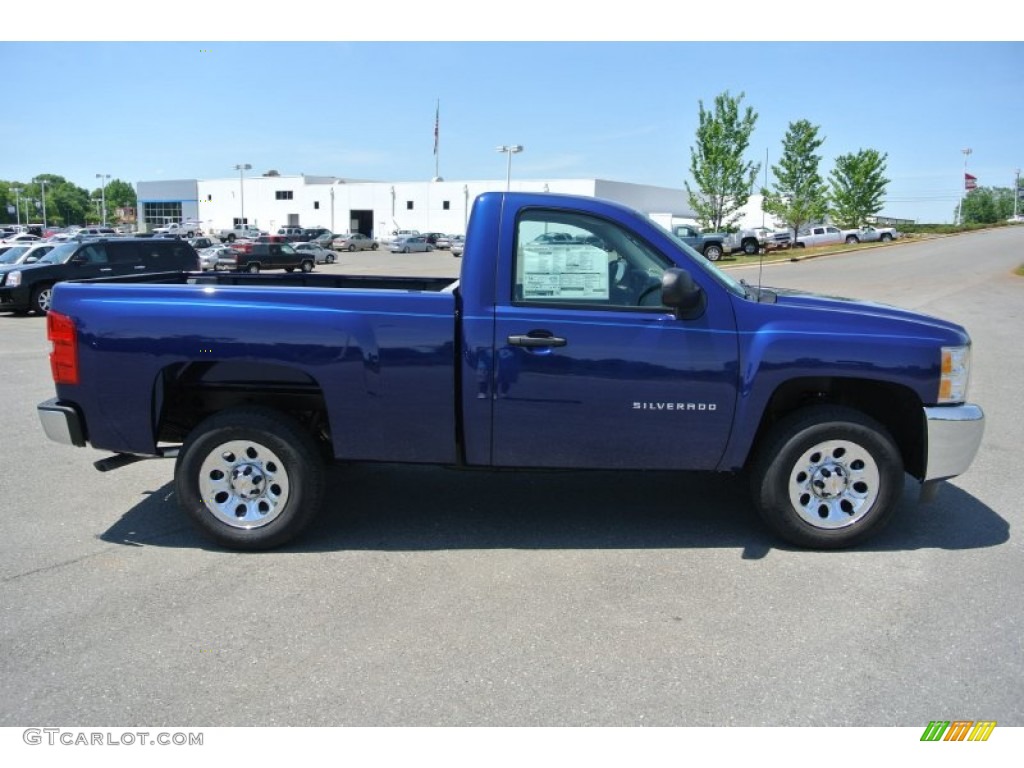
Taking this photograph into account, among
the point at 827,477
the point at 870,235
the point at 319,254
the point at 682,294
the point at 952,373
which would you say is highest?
the point at 870,235

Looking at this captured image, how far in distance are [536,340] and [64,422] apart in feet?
8.59

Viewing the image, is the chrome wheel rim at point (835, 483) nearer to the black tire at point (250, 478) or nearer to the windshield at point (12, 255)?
the black tire at point (250, 478)

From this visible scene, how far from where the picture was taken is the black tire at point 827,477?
4633 millimetres

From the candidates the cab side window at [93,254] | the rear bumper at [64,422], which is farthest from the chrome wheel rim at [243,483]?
the cab side window at [93,254]

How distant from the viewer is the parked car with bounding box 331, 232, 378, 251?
73.4 metres

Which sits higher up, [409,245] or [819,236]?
[819,236]

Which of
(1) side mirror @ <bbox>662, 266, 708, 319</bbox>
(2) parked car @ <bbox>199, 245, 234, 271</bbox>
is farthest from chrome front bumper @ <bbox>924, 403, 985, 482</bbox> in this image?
(2) parked car @ <bbox>199, 245, 234, 271</bbox>

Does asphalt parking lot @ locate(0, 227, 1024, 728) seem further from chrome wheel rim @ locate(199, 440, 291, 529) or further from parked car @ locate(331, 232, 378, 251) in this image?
parked car @ locate(331, 232, 378, 251)

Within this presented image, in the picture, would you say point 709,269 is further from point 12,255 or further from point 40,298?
point 12,255

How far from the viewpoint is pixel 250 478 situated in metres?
4.70

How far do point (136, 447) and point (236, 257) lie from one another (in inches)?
1521

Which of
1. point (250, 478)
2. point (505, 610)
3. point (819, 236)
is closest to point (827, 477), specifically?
point (505, 610)
